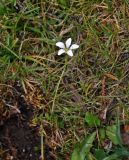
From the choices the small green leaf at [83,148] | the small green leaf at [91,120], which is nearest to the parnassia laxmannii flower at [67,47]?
the small green leaf at [91,120]

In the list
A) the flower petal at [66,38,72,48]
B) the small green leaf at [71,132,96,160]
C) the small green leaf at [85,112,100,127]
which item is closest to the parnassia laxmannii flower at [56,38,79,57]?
the flower petal at [66,38,72,48]

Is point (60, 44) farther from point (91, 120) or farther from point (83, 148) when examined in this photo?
point (83, 148)

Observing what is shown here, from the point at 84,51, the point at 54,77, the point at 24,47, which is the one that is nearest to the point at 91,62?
the point at 84,51

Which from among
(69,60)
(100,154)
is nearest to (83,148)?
(100,154)

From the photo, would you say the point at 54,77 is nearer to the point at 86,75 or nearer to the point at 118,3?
the point at 86,75

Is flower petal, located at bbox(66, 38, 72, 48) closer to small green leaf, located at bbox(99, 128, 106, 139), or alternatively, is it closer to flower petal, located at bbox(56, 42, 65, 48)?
flower petal, located at bbox(56, 42, 65, 48)
